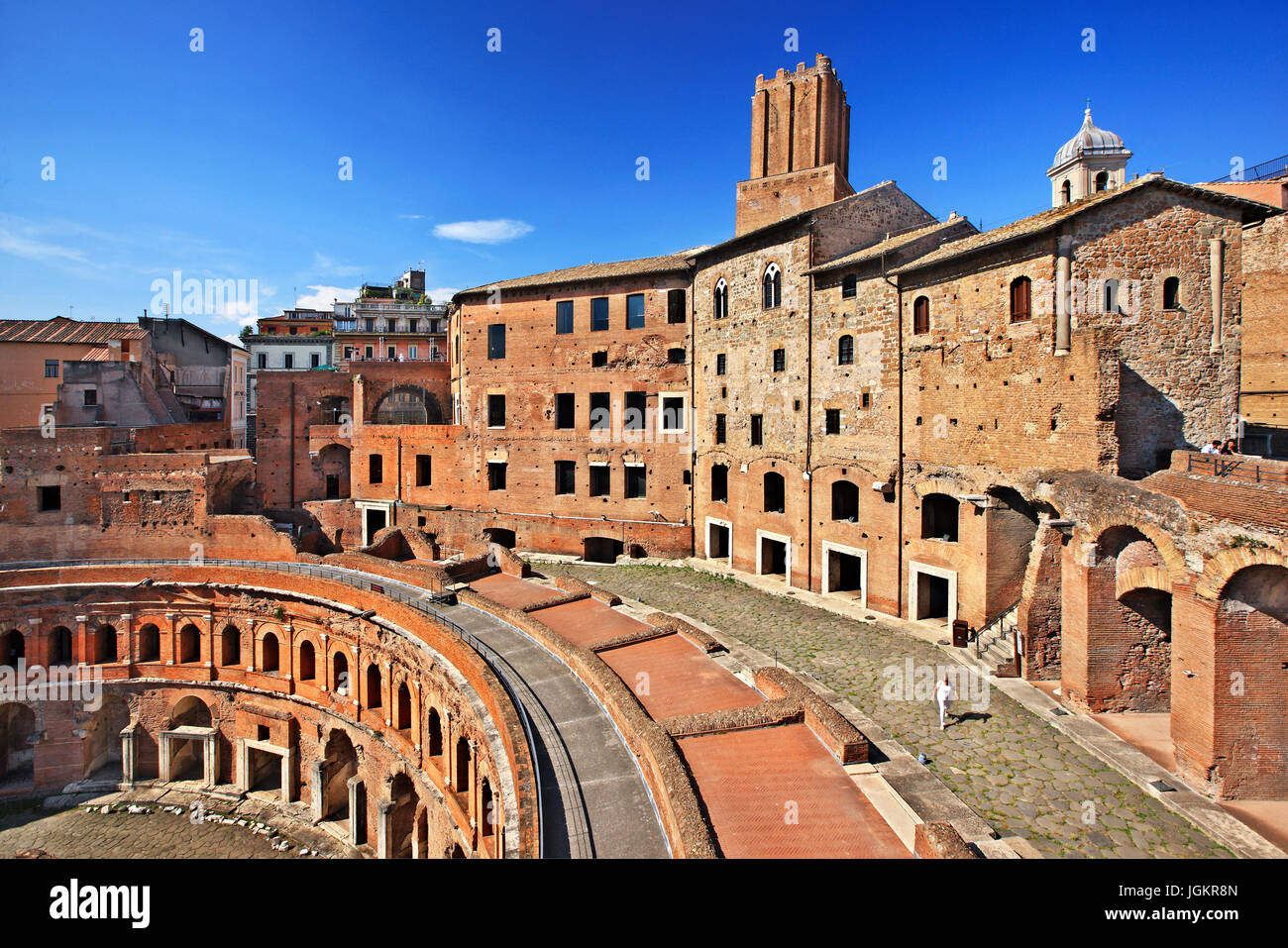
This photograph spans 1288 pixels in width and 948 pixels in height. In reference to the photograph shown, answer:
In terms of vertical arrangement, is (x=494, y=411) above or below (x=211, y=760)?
above

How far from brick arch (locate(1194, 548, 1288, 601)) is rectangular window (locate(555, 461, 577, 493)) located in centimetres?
2324

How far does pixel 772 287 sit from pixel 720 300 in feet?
9.32

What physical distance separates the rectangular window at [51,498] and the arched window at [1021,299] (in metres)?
38.2

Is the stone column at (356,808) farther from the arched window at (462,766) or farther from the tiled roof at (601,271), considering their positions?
the tiled roof at (601,271)

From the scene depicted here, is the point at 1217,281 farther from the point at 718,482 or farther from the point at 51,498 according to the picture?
the point at 51,498

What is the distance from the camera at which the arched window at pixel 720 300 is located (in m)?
27.1

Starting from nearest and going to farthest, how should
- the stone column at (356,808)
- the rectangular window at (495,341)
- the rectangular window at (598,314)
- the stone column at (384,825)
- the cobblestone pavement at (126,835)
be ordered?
the stone column at (384,825) < the stone column at (356,808) < the cobblestone pavement at (126,835) < the rectangular window at (598,314) < the rectangular window at (495,341)

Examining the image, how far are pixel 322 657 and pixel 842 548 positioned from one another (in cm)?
1885

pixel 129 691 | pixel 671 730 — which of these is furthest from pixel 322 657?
pixel 671 730

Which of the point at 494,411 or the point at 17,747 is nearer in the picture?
the point at 17,747

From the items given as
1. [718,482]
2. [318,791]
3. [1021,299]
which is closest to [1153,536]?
[1021,299]

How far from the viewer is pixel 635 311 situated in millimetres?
29672

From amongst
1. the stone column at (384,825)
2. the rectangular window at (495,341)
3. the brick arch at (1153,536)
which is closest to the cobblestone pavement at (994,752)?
the brick arch at (1153,536)

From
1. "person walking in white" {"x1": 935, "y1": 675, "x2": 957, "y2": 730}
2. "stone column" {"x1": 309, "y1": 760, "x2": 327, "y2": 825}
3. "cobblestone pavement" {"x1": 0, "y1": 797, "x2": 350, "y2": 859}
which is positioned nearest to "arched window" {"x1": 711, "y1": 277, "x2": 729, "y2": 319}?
"person walking in white" {"x1": 935, "y1": 675, "x2": 957, "y2": 730}
